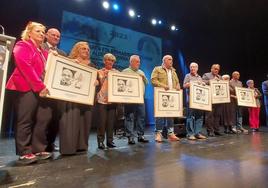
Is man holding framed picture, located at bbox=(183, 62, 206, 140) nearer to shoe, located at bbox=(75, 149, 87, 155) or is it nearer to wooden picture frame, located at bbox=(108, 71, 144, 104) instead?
wooden picture frame, located at bbox=(108, 71, 144, 104)

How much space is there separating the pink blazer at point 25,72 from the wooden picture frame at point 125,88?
102 centimetres

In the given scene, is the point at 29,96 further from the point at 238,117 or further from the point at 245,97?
the point at 245,97

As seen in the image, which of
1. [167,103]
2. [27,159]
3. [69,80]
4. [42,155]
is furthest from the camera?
[167,103]

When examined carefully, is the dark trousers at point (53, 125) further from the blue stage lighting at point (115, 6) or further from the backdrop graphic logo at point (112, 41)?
the blue stage lighting at point (115, 6)

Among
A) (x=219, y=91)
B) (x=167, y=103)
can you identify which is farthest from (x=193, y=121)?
(x=219, y=91)

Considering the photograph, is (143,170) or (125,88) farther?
(125,88)

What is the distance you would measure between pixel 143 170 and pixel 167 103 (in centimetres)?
187

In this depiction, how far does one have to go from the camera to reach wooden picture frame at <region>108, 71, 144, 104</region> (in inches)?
119

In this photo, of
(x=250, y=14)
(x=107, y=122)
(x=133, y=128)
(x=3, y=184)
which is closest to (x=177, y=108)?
(x=133, y=128)

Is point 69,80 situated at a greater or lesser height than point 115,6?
lesser

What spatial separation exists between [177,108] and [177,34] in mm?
5360

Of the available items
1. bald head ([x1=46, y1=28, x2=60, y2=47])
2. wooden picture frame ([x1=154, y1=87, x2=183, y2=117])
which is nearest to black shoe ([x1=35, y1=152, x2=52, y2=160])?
bald head ([x1=46, y1=28, x2=60, y2=47])

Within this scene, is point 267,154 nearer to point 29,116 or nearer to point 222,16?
point 29,116

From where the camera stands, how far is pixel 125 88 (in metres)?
3.15
